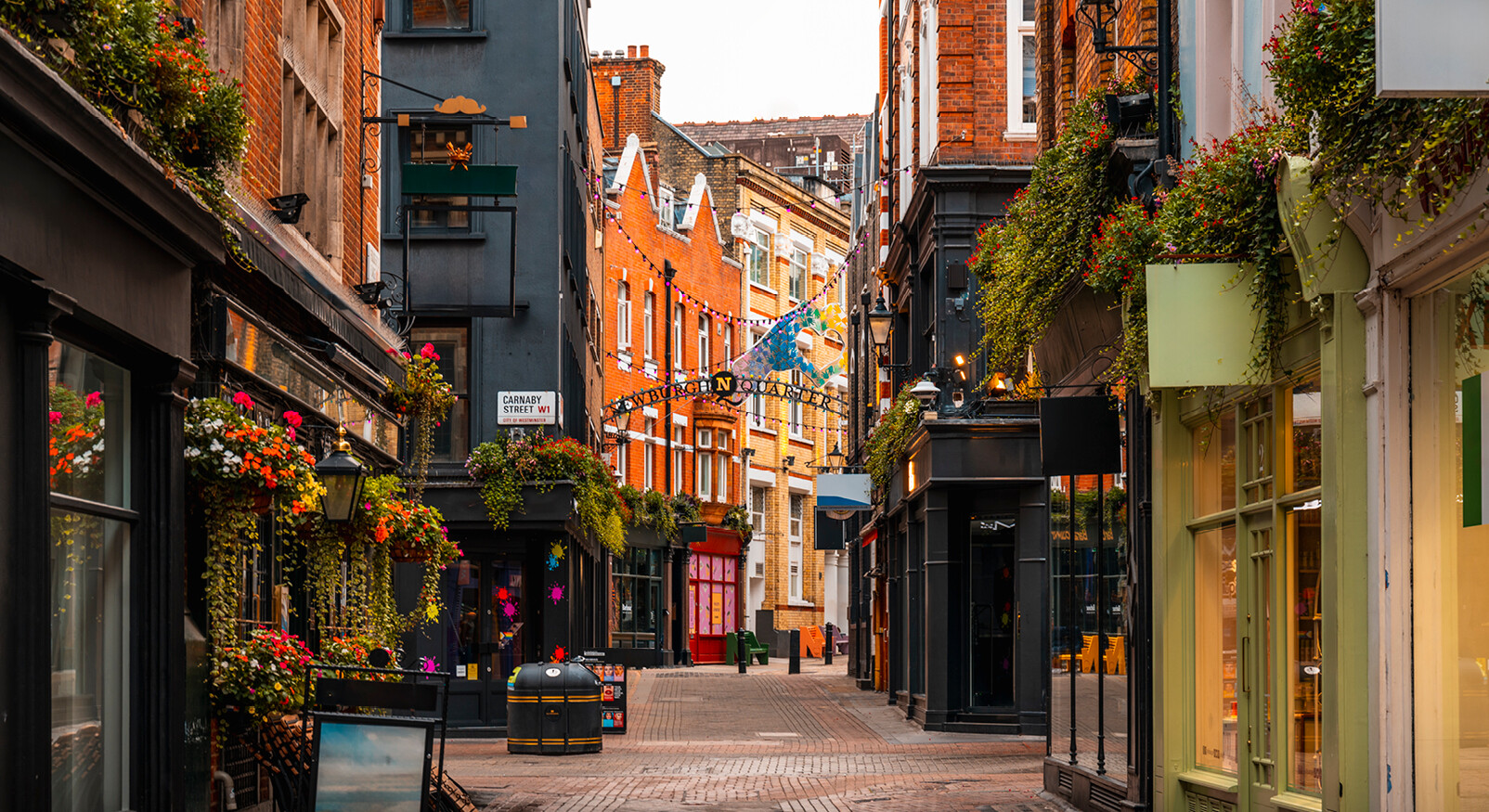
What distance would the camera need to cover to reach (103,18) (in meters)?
7.46

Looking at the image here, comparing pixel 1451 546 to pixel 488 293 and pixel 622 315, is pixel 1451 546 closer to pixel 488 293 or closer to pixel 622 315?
pixel 488 293

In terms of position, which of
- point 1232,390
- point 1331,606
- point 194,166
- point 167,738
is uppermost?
point 194,166

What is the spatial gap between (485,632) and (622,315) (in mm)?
20197

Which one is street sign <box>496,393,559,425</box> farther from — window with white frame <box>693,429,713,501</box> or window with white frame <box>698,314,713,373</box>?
window with white frame <box>698,314,713,373</box>

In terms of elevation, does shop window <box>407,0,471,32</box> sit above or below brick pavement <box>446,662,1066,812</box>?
above

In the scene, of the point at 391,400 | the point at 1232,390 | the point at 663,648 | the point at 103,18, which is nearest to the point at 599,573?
the point at 663,648

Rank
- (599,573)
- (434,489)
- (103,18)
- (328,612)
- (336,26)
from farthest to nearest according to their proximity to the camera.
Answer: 1. (599,573)
2. (434,489)
3. (336,26)
4. (328,612)
5. (103,18)

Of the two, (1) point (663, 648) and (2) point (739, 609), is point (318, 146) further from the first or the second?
(2) point (739, 609)

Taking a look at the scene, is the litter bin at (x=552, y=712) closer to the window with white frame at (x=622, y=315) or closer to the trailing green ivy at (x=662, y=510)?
the trailing green ivy at (x=662, y=510)

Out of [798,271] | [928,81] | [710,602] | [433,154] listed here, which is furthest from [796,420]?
[433,154]

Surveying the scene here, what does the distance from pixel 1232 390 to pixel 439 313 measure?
1460 cm

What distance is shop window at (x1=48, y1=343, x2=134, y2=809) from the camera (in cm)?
769

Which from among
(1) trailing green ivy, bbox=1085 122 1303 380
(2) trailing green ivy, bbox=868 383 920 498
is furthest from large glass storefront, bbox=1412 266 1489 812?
(2) trailing green ivy, bbox=868 383 920 498

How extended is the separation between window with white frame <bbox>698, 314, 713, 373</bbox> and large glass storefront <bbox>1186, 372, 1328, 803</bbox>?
38.4 m
